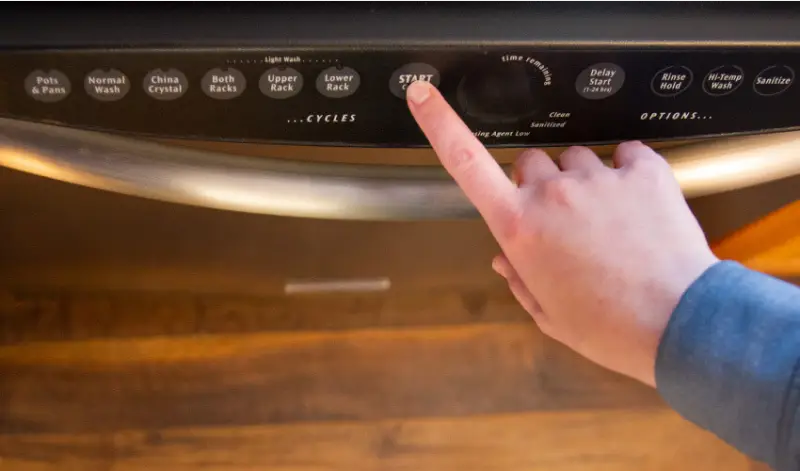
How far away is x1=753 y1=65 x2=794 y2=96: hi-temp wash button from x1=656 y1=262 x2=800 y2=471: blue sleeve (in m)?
0.08

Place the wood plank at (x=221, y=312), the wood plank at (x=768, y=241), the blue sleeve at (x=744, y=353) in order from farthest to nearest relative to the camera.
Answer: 1. the wood plank at (x=221, y=312)
2. the wood plank at (x=768, y=241)
3. the blue sleeve at (x=744, y=353)

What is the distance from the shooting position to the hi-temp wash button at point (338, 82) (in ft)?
1.01

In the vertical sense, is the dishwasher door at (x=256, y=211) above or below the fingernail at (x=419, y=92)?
A: above

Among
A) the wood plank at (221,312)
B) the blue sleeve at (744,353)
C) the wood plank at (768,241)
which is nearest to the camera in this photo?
the blue sleeve at (744,353)

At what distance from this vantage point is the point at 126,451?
654 mm

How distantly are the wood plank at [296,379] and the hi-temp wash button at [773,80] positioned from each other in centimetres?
40

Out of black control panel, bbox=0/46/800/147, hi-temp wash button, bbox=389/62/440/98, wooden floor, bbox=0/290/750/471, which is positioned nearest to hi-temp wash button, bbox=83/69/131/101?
black control panel, bbox=0/46/800/147

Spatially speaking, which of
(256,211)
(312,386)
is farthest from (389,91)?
(312,386)

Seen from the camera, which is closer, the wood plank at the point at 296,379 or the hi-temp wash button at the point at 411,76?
the hi-temp wash button at the point at 411,76

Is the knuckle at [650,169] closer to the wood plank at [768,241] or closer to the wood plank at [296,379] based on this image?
the wood plank at [768,241]

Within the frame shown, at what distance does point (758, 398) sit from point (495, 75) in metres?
0.18

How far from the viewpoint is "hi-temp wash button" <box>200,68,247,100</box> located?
1.00 ft

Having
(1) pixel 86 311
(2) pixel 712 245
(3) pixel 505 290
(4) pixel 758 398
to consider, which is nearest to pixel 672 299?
(4) pixel 758 398

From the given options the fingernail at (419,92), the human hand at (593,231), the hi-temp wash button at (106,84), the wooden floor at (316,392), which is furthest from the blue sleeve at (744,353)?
the wooden floor at (316,392)
